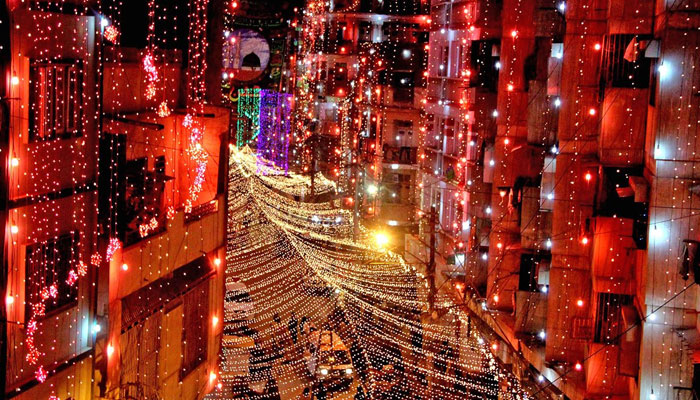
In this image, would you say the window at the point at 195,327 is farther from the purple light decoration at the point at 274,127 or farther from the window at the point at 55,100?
the purple light decoration at the point at 274,127

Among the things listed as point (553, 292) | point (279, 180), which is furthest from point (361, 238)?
point (553, 292)

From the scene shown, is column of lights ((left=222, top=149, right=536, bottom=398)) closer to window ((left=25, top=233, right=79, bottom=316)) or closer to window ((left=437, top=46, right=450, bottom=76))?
window ((left=437, top=46, right=450, bottom=76))

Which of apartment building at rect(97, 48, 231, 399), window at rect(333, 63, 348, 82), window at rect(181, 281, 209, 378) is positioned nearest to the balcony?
window at rect(333, 63, 348, 82)

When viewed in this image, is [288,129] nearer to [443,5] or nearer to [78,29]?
[443,5]

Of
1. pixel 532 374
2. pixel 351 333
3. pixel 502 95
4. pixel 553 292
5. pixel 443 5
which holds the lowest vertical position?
pixel 351 333

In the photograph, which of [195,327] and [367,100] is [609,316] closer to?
[195,327]

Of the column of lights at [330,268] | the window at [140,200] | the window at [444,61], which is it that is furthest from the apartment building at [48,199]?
the window at [444,61]
